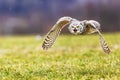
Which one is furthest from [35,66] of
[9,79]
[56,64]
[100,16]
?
[100,16]

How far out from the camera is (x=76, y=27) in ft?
28.2

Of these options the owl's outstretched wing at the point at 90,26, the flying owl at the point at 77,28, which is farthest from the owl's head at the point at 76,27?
the owl's outstretched wing at the point at 90,26

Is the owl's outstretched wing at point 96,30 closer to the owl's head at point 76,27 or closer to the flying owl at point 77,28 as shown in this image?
the flying owl at point 77,28

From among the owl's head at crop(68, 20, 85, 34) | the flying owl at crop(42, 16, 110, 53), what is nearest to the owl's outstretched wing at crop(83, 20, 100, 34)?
the flying owl at crop(42, 16, 110, 53)

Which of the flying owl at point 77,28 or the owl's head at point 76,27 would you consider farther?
the owl's head at point 76,27

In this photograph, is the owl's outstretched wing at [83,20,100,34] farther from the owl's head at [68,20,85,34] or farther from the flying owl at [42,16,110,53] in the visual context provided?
the owl's head at [68,20,85,34]

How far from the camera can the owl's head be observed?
8.58 metres

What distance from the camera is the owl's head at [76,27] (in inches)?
338

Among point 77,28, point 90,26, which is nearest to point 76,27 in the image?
point 77,28

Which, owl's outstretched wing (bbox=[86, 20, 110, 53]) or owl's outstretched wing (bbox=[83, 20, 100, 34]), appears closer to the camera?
owl's outstretched wing (bbox=[86, 20, 110, 53])

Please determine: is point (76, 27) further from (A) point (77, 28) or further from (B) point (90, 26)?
(B) point (90, 26)

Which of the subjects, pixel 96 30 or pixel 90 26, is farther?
pixel 90 26

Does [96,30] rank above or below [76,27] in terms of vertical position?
below

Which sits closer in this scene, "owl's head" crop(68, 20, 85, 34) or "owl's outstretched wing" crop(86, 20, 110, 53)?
"owl's outstretched wing" crop(86, 20, 110, 53)
